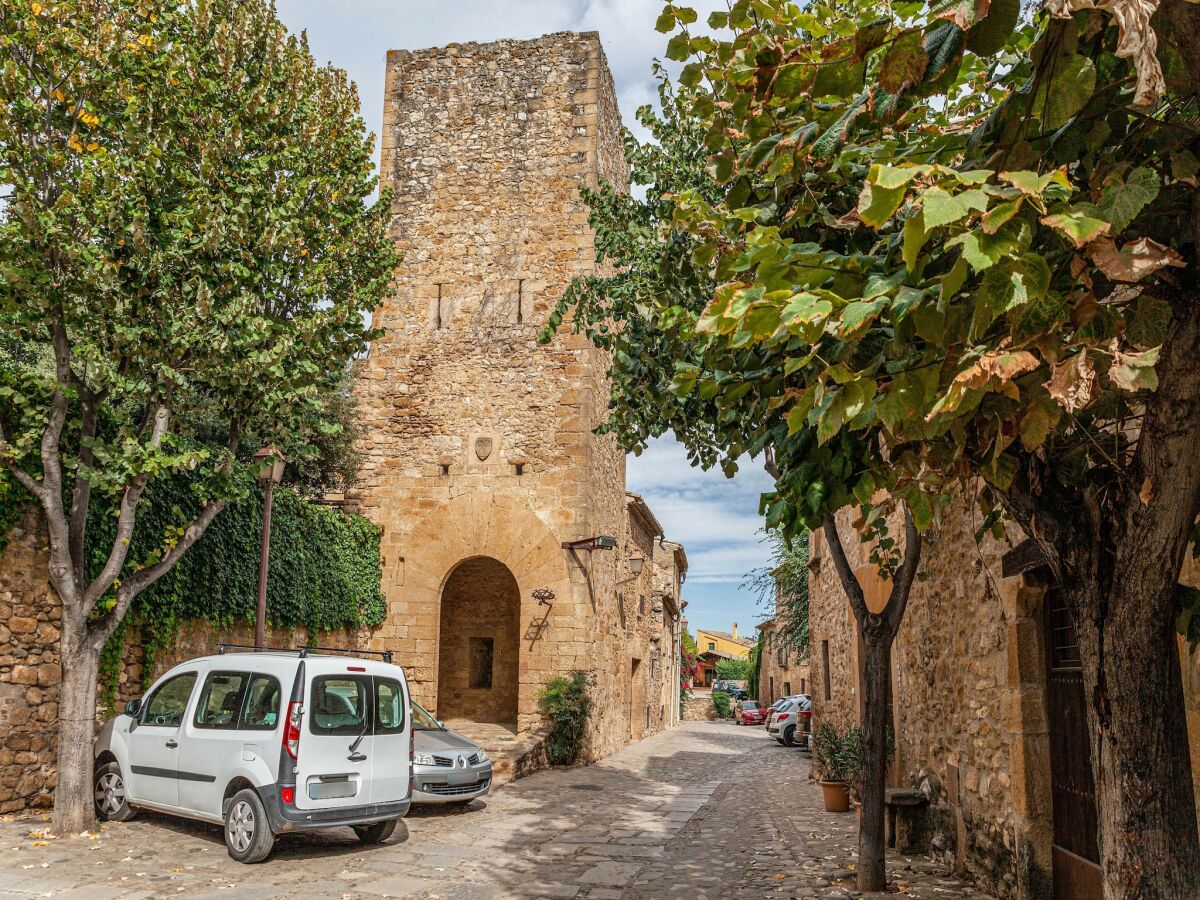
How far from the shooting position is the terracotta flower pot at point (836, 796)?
970 cm

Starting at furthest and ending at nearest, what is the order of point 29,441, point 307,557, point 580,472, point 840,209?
1. point 580,472
2. point 307,557
3. point 29,441
4. point 840,209

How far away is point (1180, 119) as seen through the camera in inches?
98.4

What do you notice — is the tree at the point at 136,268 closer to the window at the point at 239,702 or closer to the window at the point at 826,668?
the window at the point at 239,702

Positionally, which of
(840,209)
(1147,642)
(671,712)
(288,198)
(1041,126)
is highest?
(288,198)

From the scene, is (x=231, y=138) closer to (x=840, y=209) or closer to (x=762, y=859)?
(x=840, y=209)

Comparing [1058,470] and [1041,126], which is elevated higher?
[1041,126]

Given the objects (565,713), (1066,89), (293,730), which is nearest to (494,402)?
(565,713)

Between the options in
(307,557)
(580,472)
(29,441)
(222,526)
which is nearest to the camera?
(29,441)

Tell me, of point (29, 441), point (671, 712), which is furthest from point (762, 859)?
point (671, 712)

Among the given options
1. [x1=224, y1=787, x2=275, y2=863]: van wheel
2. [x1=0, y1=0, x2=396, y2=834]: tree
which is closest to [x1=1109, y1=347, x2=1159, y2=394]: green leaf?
[x1=224, y1=787, x2=275, y2=863]: van wheel

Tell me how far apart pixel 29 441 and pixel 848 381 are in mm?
7383

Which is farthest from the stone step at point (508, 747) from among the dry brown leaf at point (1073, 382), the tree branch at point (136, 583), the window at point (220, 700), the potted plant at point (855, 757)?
the dry brown leaf at point (1073, 382)

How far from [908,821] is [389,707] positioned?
15.1ft

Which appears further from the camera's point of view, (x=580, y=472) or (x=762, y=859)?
(x=580, y=472)
